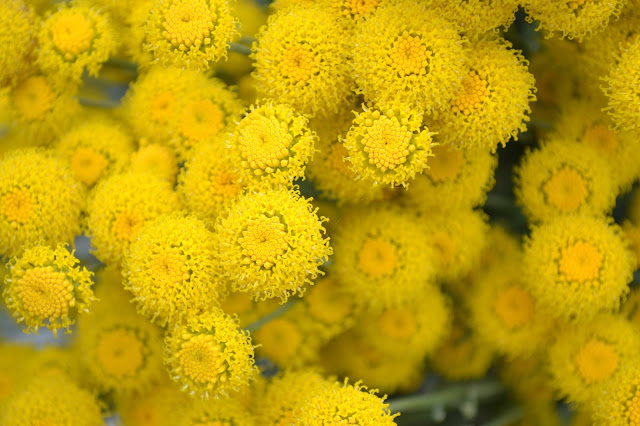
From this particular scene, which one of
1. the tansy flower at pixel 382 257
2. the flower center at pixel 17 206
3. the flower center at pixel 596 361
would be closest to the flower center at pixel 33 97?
the flower center at pixel 17 206

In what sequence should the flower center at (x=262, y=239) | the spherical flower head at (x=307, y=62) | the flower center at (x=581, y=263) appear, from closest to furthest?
the flower center at (x=262, y=239) < the spherical flower head at (x=307, y=62) < the flower center at (x=581, y=263)

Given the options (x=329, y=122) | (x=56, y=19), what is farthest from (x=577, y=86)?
(x=56, y=19)

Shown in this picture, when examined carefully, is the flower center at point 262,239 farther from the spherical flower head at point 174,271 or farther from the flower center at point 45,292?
the flower center at point 45,292

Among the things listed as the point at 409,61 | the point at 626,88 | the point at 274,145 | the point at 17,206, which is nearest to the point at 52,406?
the point at 17,206

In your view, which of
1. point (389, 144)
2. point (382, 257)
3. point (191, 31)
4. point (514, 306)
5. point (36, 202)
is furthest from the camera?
point (514, 306)

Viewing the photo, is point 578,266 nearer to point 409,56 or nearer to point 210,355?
point 409,56

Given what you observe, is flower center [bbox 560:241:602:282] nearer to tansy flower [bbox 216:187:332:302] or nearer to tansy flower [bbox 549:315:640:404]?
tansy flower [bbox 549:315:640:404]
